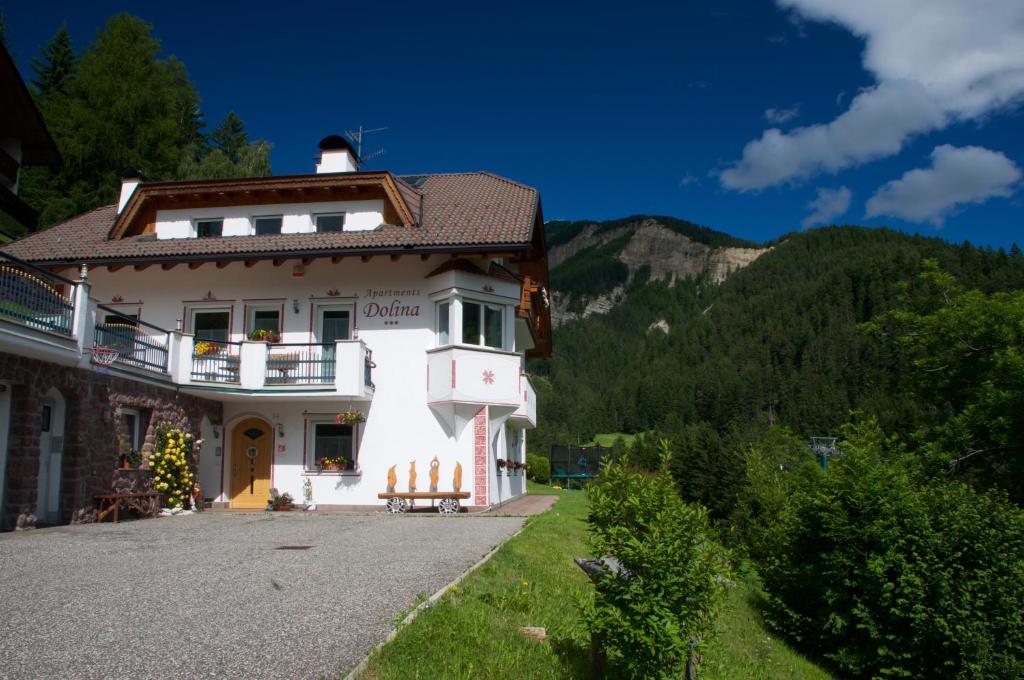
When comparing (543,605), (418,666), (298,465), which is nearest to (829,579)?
(543,605)

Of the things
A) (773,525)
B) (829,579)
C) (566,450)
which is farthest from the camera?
(566,450)

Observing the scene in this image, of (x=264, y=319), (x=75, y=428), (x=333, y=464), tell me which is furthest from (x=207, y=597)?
(x=264, y=319)

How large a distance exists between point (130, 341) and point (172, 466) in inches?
119

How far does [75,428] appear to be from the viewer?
14.3 metres

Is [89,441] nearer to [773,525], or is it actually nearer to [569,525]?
[569,525]

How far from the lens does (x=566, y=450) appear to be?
44781 millimetres

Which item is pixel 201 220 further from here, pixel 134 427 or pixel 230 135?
pixel 230 135

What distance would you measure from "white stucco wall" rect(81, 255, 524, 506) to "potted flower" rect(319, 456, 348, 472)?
0.18 metres

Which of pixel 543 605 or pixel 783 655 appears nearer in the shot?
pixel 543 605

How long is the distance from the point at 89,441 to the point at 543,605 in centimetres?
1084

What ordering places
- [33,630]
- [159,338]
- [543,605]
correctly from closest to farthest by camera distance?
[33,630], [543,605], [159,338]

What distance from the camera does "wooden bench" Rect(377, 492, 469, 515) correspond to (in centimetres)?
1848

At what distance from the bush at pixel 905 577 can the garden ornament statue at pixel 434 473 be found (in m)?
9.96

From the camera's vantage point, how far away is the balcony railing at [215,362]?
1816cm
